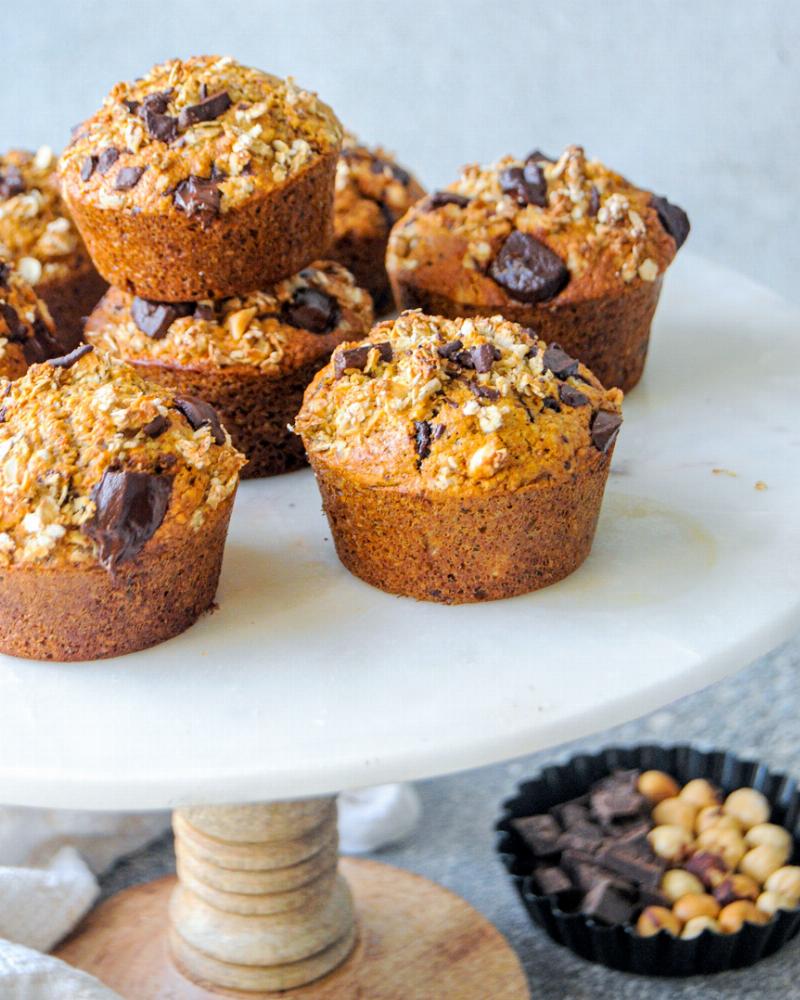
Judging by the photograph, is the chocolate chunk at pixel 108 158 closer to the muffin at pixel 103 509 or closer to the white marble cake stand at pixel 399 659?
the muffin at pixel 103 509

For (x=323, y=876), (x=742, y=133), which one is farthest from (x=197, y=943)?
(x=742, y=133)

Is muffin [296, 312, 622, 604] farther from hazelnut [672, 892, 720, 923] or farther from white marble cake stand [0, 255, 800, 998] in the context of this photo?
hazelnut [672, 892, 720, 923]

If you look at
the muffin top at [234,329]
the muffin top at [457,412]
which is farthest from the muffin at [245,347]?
the muffin top at [457,412]

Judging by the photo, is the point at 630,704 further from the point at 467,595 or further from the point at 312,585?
the point at 312,585

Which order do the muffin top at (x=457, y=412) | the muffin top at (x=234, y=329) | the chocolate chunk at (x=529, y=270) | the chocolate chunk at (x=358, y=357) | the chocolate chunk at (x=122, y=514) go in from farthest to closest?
the chocolate chunk at (x=529, y=270)
the muffin top at (x=234, y=329)
the chocolate chunk at (x=358, y=357)
the muffin top at (x=457, y=412)
the chocolate chunk at (x=122, y=514)

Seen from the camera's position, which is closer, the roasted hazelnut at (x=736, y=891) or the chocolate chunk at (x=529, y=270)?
the chocolate chunk at (x=529, y=270)

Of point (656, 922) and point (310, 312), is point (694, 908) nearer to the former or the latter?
point (656, 922)
